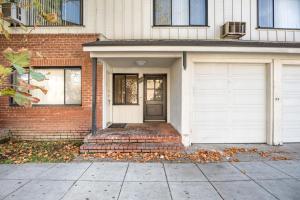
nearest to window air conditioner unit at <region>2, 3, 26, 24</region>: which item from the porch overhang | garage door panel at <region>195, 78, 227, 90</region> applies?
the porch overhang

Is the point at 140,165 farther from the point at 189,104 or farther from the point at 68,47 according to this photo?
the point at 68,47

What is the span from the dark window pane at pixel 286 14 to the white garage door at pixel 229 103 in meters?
2.46

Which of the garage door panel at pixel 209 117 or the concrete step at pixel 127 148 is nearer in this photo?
the concrete step at pixel 127 148

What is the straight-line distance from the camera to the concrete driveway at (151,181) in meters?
4.23

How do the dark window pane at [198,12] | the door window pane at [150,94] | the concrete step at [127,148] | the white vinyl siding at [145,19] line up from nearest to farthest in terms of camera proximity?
the concrete step at [127,148] < the white vinyl siding at [145,19] < the dark window pane at [198,12] < the door window pane at [150,94]

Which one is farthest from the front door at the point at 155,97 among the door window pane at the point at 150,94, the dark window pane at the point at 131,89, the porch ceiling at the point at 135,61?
the porch ceiling at the point at 135,61

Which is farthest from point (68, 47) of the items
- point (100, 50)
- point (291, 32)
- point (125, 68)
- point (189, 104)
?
point (291, 32)

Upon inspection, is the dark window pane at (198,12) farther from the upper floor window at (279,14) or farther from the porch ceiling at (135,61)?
the upper floor window at (279,14)

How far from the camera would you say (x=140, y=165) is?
5.89 meters

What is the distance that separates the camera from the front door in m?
10.6

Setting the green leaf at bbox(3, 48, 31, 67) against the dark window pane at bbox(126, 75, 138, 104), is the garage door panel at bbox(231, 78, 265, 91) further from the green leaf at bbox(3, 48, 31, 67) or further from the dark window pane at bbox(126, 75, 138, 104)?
the green leaf at bbox(3, 48, 31, 67)

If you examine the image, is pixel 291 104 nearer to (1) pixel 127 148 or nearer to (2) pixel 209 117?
(2) pixel 209 117

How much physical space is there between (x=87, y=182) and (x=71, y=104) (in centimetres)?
452

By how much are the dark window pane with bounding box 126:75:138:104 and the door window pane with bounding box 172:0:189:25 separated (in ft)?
10.3
